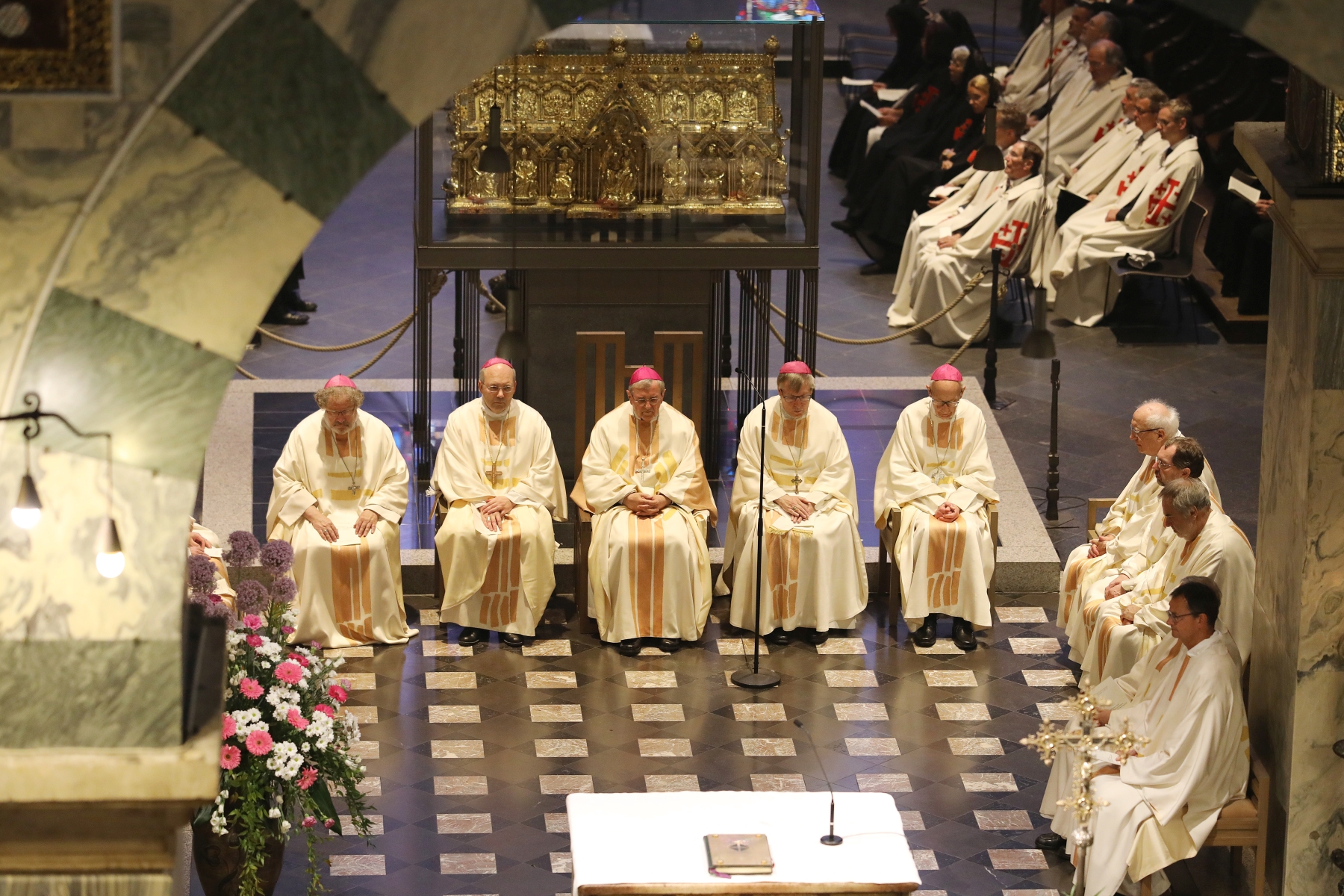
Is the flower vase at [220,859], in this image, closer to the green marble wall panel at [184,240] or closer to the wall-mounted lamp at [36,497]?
the wall-mounted lamp at [36,497]

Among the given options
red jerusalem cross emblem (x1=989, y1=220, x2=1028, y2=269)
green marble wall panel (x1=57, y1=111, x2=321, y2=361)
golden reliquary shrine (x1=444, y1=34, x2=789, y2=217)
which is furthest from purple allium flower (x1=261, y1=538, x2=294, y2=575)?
red jerusalem cross emblem (x1=989, y1=220, x2=1028, y2=269)

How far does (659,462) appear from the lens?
428 inches

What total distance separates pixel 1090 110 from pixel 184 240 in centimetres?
1382

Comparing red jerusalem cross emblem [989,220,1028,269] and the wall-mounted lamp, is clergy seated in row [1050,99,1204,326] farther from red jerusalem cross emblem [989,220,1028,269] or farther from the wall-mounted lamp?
the wall-mounted lamp

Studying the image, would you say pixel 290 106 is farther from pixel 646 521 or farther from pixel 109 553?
pixel 646 521

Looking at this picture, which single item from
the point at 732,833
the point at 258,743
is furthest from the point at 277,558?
the point at 732,833

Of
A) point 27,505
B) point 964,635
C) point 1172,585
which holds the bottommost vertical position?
point 964,635

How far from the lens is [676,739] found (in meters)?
9.74

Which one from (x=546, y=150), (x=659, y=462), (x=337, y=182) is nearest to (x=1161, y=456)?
(x=659, y=462)

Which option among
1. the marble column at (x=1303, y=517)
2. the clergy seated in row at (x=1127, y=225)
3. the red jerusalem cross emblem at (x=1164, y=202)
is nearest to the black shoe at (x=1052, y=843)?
the marble column at (x=1303, y=517)

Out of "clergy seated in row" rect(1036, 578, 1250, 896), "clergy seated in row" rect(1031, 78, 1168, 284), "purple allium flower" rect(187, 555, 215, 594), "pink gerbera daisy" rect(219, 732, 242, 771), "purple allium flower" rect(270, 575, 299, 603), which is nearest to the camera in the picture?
"pink gerbera daisy" rect(219, 732, 242, 771)

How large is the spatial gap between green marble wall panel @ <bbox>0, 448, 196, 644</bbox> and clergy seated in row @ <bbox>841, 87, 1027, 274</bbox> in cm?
1213

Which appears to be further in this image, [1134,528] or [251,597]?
[1134,528]

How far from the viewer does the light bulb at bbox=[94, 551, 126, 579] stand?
4543mm
